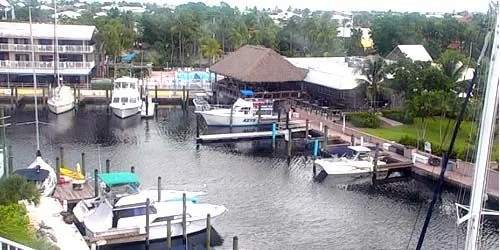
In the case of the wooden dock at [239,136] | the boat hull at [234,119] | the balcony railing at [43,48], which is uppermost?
the balcony railing at [43,48]

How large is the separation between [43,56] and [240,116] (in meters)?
20.2

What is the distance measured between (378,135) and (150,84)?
23331 mm

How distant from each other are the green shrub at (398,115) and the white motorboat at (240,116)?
7598 millimetres

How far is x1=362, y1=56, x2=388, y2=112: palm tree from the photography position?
146ft

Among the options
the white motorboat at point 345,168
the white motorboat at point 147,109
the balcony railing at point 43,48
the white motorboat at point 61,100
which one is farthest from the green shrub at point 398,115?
the balcony railing at point 43,48

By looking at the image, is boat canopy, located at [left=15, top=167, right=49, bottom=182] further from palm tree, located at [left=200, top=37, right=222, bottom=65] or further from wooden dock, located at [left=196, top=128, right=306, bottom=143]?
palm tree, located at [left=200, top=37, right=222, bottom=65]

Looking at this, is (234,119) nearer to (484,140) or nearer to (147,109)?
(147,109)

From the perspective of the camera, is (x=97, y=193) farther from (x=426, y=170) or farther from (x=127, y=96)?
(x=127, y=96)

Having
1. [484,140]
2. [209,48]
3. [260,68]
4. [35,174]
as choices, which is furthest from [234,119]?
[484,140]

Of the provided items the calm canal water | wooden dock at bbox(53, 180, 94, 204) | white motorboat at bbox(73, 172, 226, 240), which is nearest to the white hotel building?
the calm canal water

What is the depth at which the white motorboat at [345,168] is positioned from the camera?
106ft

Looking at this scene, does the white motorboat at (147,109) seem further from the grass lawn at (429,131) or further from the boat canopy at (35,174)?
the boat canopy at (35,174)

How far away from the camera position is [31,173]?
88.4ft

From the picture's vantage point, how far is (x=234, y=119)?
145ft
